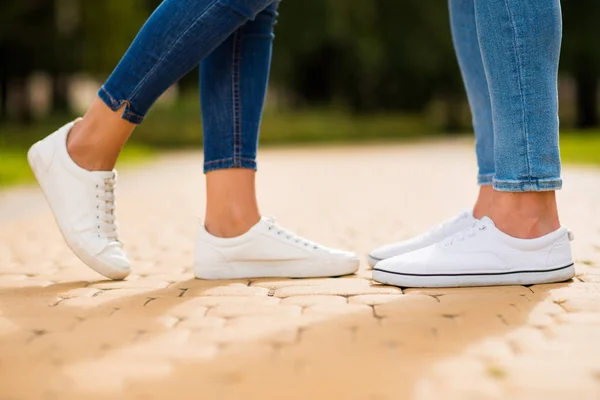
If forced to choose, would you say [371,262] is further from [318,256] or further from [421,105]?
[421,105]

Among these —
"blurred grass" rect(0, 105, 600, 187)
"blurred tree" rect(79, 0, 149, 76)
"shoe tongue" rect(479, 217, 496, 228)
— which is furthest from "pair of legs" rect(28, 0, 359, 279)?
"blurred tree" rect(79, 0, 149, 76)

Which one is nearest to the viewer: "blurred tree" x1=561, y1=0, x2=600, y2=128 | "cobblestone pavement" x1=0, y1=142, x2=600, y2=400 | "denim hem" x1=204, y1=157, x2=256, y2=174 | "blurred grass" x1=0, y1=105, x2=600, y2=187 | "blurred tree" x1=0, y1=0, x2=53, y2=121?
"cobblestone pavement" x1=0, y1=142, x2=600, y2=400

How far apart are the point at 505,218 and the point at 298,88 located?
68.1ft

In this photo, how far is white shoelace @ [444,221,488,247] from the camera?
1.91 metres

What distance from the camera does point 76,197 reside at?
6.27ft

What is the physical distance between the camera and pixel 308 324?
1.56 m

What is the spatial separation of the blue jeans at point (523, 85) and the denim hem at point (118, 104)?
2.92ft

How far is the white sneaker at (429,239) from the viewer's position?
2.26m

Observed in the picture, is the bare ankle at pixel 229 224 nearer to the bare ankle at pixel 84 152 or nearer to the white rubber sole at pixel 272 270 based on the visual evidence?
the white rubber sole at pixel 272 270

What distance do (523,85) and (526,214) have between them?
321 mm

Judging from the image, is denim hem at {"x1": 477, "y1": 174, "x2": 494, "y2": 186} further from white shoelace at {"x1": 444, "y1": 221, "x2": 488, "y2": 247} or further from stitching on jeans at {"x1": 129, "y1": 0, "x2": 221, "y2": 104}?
stitching on jeans at {"x1": 129, "y1": 0, "x2": 221, "y2": 104}

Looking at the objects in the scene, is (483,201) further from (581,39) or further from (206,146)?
(581,39)

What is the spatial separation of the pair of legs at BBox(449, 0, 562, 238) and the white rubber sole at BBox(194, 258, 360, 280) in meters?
0.49

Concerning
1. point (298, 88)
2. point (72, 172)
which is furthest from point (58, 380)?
point (298, 88)
